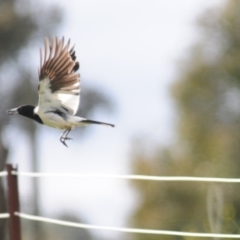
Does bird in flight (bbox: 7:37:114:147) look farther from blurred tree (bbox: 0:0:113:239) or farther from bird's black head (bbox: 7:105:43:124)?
blurred tree (bbox: 0:0:113:239)

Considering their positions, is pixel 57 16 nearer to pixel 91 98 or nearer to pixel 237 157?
pixel 91 98

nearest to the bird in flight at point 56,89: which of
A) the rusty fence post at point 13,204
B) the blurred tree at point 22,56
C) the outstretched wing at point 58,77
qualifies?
the outstretched wing at point 58,77

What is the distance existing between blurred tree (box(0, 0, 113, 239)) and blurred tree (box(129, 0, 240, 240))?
2.89 m

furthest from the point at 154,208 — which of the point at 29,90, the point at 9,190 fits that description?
the point at 9,190

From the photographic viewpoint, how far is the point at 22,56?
83.1 ft

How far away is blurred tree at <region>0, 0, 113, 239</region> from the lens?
24.5 m

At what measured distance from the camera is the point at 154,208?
31.0m

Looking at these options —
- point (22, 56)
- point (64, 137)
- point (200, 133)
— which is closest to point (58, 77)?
point (64, 137)

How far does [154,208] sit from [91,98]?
4831mm

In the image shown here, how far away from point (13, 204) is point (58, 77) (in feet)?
3.71

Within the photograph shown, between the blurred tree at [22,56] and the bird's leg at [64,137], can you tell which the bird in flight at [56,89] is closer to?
the bird's leg at [64,137]

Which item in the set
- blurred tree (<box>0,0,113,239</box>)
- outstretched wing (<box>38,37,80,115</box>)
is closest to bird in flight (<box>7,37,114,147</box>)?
outstretched wing (<box>38,37,80,115</box>)

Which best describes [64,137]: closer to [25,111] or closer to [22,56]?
[25,111]

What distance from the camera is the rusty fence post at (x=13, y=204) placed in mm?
7512
